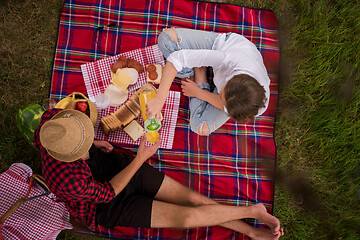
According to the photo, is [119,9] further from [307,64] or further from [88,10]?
[307,64]

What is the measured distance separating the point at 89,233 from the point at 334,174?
2.09m

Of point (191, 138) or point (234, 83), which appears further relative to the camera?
point (191, 138)

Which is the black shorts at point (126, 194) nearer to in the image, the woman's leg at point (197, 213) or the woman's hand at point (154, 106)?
the woman's leg at point (197, 213)

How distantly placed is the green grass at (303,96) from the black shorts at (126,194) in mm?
773

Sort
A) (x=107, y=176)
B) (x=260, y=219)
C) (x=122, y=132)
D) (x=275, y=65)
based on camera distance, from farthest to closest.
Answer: (x=275, y=65) < (x=122, y=132) < (x=260, y=219) < (x=107, y=176)

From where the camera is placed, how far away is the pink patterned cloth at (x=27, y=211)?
63.2 inches

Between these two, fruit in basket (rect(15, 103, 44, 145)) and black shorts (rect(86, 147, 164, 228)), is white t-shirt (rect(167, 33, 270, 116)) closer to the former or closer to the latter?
black shorts (rect(86, 147, 164, 228))

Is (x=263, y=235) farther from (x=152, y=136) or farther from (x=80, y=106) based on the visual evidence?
(x=80, y=106)

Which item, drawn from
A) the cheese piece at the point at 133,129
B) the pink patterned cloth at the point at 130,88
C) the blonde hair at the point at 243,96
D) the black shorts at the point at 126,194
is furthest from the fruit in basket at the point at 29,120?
the blonde hair at the point at 243,96

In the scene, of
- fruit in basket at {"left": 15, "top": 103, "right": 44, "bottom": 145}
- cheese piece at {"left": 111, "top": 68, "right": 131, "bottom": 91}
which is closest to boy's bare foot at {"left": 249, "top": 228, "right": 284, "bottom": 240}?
cheese piece at {"left": 111, "top": 68, "right": 131, "bottom": 91}

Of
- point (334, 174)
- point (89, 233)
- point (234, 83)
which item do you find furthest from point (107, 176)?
point (334, 174)

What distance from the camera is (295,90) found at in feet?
7.19

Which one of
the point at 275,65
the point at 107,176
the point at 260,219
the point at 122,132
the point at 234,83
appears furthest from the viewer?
the point at 275,65

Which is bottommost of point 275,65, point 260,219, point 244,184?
point 260,219
